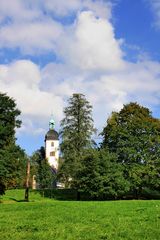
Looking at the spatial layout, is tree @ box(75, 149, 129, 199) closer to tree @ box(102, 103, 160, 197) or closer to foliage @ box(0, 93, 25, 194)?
tree @ box(102, 103, 160, 197)

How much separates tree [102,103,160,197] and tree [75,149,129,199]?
1.52 meters

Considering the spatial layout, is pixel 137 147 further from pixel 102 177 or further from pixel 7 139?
pixel 7 139

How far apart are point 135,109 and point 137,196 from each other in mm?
13337

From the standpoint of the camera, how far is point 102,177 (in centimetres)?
6128

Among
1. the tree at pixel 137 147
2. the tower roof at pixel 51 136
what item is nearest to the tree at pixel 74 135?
the tree at pixel 137 147

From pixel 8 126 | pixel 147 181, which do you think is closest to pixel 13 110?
pixel 8 126

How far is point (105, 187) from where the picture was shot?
60.7 metres

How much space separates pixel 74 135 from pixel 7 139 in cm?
1826

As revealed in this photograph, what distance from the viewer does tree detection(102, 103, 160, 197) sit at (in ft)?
Result: 208

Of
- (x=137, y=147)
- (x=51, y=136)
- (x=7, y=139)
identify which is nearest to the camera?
(x=7, y=139)

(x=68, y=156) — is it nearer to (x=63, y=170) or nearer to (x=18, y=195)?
(x=63, y=170)

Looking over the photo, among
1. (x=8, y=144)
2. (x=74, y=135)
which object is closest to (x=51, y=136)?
(x=74, y=135)

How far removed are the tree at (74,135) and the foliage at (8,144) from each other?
1421 cm

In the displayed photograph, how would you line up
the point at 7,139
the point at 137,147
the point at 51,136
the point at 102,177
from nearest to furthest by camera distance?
the point at 7,139 < the point at 102,177 < the point at 137,147 < the point at 51,136
